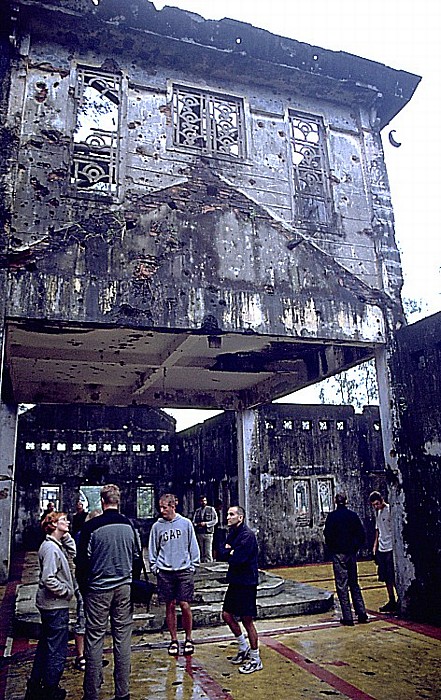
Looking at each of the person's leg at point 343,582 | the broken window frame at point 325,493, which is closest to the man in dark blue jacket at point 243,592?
the person's leg at point 343,582

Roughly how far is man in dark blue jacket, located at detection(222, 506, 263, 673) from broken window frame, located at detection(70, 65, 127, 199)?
4475mm

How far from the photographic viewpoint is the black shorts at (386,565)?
8.11 meters

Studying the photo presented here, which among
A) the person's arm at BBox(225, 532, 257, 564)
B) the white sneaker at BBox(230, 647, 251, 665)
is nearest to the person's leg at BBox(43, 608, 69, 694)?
the person's arm at BBox(225, 532, 257, 564)

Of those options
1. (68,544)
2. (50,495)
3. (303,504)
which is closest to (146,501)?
(50,495)

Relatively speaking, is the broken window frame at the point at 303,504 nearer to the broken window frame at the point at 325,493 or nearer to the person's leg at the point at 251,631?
the broken window frame at the point at 325,493

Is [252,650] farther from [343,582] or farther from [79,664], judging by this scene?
[343,582]

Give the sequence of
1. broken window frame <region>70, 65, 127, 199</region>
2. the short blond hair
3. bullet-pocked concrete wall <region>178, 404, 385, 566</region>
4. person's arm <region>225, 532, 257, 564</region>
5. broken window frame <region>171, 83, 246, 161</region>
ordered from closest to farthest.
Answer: the short blond hair, person's arm <region>225, 532, 257, 564</region>, broken window frame <region>70, 65, 127, 199</region>, broken window frame <region>171, 83, 246, 161</region>, bullet-pocked concrete wall <region>178, 404, 385, 566</region>

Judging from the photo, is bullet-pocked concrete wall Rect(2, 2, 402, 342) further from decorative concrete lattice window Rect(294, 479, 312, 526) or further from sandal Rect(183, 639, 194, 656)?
decorative concrete lattice window Rect(294, 479, 312, 526)

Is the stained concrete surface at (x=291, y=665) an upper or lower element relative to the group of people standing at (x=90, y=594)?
lower

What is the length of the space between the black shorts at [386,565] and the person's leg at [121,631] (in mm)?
4620

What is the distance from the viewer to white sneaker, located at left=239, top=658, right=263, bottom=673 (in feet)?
17.8

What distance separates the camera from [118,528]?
4.86m

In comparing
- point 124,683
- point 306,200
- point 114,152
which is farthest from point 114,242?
point 124,683

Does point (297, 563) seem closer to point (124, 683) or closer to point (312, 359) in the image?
point (312, 359)
